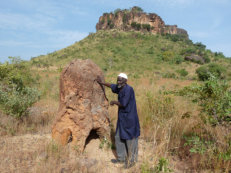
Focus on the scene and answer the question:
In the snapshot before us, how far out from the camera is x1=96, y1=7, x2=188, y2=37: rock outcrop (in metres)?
47.7

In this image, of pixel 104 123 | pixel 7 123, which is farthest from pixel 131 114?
pixel 7 123

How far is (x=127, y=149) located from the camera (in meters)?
3.36

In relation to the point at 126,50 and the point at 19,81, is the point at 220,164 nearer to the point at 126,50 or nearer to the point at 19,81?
the point at 19,81

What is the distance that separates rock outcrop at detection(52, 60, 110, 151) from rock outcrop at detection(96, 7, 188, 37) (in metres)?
46.4

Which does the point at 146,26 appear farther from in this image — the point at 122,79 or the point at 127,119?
the point at 127,119

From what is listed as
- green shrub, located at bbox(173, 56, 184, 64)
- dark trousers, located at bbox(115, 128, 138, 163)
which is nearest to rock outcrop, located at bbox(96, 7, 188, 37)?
green shrub, located at bbox(173, 56, 184, 64)

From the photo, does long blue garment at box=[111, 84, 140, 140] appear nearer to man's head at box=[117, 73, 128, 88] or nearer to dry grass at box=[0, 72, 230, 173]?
man's head at box=[117, 73, 128, 88]

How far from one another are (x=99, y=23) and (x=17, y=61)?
4933 centimetres

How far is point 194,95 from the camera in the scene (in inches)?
154

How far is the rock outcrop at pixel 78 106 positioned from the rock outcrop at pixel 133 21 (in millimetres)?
46355

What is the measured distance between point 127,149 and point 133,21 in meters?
49.0

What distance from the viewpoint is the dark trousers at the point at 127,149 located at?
3162 millimetres

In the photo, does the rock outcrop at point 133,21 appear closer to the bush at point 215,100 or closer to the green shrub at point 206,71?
the green shrub at point 206,71

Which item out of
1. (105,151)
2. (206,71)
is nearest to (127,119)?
(105,151)
